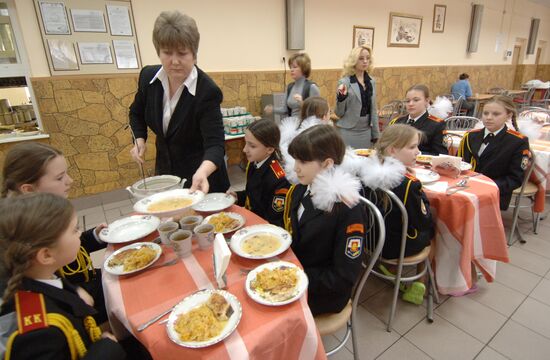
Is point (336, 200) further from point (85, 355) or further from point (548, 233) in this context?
point (548, 233)

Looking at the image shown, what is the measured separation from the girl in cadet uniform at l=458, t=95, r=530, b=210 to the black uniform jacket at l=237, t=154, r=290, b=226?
1.82m

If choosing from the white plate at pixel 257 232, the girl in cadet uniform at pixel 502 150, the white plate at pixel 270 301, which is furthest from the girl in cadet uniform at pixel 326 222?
the girl in cadet uniform at pixel 502 150

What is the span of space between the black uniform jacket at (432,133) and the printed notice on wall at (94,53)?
3.47 meters

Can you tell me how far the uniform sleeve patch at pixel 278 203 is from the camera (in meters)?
1.63

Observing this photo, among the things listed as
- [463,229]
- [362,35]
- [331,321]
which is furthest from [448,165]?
[362,35]

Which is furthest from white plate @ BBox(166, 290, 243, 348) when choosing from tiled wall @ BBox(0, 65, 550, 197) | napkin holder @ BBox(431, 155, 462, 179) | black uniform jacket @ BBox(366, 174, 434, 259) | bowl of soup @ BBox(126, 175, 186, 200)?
tiled wall @ BBox(0, 65, 550, 197)

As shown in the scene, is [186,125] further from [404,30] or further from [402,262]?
[404,30]

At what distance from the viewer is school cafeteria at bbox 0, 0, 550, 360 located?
83cm

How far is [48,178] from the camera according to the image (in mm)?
1202

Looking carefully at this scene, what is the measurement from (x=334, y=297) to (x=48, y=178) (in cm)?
128

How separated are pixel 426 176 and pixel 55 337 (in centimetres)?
201

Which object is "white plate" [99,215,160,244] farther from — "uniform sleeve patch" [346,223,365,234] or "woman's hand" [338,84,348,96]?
"woman's hand" [338,84,348,96]

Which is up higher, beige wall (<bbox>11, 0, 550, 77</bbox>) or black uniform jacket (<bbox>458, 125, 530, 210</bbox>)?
beige wall (<bbox>11, 0, 550, 77</bbox>)

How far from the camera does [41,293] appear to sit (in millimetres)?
794
